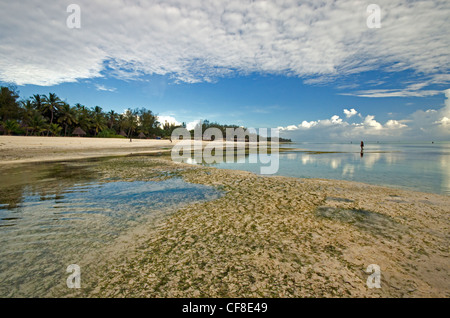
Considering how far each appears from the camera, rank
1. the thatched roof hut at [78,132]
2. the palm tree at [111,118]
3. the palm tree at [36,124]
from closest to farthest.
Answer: the palm tree at [36,124], the thatched roof hut at [78,132], the palm tree at [111,118]

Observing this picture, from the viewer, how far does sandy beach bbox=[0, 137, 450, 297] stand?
10.1 feet

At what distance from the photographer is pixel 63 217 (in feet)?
19.7

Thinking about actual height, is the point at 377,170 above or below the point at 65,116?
below

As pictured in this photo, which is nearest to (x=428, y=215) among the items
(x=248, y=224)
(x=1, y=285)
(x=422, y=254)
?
(x=422, y=254)

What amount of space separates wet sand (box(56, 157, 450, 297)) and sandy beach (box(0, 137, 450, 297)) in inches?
0.7

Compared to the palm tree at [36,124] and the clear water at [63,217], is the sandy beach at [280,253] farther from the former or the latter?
the palm tree at [36,124]

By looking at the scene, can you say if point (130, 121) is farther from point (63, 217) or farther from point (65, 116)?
point (63, 217)


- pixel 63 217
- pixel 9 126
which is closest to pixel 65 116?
pixel 9 126

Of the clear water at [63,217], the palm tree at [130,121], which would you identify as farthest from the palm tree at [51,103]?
the clear water at [63,217]

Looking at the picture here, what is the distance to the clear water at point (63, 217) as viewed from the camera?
347cm

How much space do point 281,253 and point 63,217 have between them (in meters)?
6.52

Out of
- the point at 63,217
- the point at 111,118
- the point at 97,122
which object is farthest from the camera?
the point at 111,118

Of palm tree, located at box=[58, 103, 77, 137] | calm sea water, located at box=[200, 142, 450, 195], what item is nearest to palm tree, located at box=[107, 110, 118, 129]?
palm tree, located at box=[58, 103, 77, 137]

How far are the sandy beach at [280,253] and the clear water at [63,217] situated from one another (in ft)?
2.18
